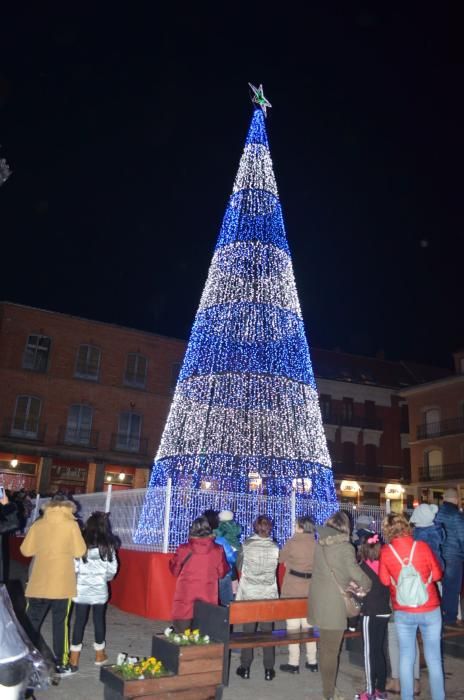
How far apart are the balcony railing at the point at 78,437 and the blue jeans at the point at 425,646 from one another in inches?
969

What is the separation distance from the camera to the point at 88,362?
2909cm

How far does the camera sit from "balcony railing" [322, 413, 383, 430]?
35.0m

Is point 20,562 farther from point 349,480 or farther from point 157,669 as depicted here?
point 349,480

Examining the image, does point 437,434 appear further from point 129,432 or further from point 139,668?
point 139,668

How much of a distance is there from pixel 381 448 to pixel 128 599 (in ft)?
96.2

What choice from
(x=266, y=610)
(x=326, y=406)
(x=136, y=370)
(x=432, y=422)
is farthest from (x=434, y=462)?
(x=266, y=610)

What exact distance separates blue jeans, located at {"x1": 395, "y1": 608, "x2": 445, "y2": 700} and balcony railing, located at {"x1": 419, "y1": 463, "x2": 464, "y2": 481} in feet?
88.3

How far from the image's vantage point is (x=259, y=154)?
12.6m

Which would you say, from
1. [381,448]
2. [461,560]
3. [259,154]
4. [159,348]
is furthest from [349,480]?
[461,560]

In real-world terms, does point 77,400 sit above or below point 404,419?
below

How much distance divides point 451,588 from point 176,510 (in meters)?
4.10

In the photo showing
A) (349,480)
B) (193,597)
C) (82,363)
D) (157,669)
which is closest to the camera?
(157,669)

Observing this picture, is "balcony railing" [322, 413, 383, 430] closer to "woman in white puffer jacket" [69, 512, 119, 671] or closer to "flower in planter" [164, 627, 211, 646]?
"woman in white puffer jacket" [69, 512, 119, 671]

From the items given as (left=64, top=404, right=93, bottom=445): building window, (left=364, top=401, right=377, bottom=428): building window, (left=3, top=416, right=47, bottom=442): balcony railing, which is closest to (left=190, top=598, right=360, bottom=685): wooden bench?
(left=3, top=416, right=47, bottom=442): balcony railing
